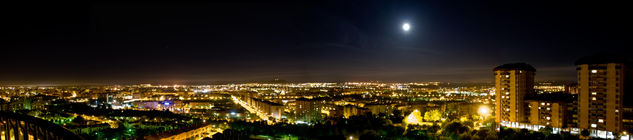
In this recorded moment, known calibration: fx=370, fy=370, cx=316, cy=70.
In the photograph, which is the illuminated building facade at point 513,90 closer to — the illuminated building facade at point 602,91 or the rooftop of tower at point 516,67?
the rooftop of tower at point 516,67

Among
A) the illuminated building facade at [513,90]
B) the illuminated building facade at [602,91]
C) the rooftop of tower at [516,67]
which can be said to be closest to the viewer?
the illuminated building facade at [602,91]

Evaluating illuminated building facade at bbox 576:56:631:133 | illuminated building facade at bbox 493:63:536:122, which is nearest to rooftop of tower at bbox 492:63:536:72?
illuminated building facade at bbox 493:63:536:122

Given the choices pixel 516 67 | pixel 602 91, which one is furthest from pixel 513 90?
pixel 602 91

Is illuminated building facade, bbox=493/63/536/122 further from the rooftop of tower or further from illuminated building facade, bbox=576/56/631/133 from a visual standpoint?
illuminated building facade, bbox=576/56/631/133

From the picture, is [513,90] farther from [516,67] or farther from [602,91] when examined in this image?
[602,91]

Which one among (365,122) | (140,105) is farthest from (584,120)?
(140,105)

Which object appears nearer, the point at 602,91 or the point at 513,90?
the point at 602,91

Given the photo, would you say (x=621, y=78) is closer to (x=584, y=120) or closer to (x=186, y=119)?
(x=584, y=120)

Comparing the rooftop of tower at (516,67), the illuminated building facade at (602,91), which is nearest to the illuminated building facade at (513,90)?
the rooftop of tower at (516,67)
